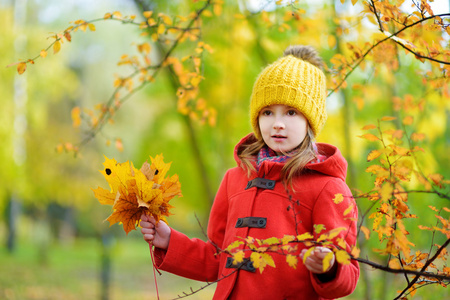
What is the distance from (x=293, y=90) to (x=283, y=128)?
0.59 feet

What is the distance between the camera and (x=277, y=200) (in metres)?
2.00

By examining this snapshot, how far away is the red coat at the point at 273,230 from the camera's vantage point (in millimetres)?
1850

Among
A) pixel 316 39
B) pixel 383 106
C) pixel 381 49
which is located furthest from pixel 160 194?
pixel 383 106

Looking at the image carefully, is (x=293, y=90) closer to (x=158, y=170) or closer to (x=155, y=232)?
(x=158, y=170)

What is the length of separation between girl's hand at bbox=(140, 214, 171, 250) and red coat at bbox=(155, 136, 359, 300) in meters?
0.03

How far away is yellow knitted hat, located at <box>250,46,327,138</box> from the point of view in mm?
2064

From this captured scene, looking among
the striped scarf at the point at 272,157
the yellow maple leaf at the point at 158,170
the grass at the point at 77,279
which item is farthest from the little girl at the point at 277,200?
the grass at the point at 77,279

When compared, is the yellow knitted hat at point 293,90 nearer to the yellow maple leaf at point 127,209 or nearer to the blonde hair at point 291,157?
the blonde hair at point 291,157

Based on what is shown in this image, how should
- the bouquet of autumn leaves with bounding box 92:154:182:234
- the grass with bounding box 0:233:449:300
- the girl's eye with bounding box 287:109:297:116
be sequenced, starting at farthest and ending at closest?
the grass with bounding box 0:233:449:300 → the girl's eye with bounding box 287:109:297:116 → the bouquet of autumn leaves with bounding box 92:154:182:234

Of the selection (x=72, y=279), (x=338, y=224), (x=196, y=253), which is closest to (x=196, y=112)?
Answer: (x=196, y=253)

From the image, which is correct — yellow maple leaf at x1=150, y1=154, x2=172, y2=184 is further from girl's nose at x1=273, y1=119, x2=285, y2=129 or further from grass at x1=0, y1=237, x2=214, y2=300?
grass at x1=0, y1=237, x2=214, y2=300

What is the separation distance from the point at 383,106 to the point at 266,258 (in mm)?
6154

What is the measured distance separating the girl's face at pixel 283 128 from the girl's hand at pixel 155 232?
0.62m

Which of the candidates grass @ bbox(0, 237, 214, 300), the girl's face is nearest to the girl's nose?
the girl's face
